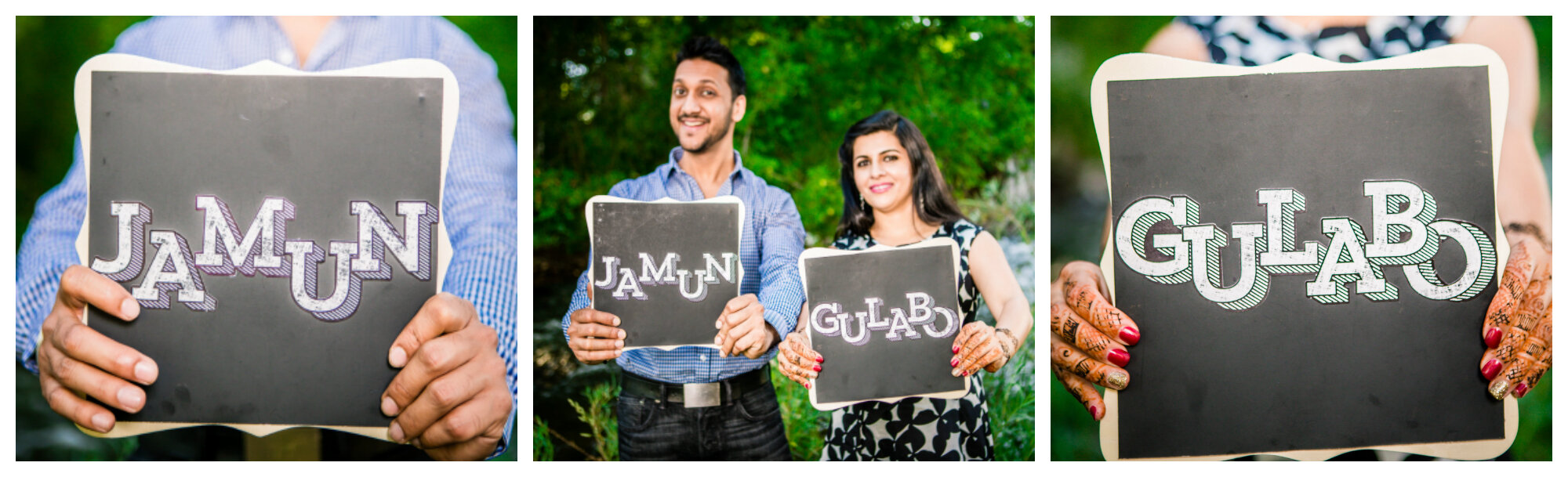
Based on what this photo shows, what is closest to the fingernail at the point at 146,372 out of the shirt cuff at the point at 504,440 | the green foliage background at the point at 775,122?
the shirt cuff at the point at 504,440

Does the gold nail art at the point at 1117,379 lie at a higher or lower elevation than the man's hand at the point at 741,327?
lower

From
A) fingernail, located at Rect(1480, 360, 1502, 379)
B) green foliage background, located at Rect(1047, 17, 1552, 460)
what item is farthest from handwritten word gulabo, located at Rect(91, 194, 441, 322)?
fingernail, located at Rect(1480, 360, 1502, 379)

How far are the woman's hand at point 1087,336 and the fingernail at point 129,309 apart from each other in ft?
12.2

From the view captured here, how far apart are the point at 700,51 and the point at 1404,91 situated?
2890mm

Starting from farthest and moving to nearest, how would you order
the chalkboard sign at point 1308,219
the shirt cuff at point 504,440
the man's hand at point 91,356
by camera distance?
the shirt cuff at point 504,440, the chalkboard sign at point 1308,219, the man's hand at point 91,356

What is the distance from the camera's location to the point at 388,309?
362 cm

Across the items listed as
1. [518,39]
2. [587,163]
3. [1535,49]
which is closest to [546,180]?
[587,163]

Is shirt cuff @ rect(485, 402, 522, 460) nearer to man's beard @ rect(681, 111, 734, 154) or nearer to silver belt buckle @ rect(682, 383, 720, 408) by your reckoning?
silver belt buckle @ rect(682, 383, 720, 408)

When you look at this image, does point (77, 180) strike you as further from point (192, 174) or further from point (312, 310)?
point (312, 310)

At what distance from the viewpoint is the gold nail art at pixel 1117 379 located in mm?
3682

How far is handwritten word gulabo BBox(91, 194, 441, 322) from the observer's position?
3.61 metres

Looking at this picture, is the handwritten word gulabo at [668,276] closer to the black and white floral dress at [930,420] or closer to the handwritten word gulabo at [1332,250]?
the black and white floral dress at [930,420]

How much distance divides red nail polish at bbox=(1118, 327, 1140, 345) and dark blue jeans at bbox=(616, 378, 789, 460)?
144cm

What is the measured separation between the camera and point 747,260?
3.69 meters
